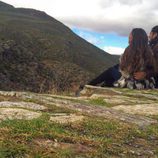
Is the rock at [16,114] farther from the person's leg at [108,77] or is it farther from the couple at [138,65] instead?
the person's leg at [108,77]

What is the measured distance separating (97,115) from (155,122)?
207 centimetres

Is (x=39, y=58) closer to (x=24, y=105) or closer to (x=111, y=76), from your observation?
(x=111, y=76)

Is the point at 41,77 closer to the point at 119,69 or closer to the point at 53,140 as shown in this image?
the point at 119,69

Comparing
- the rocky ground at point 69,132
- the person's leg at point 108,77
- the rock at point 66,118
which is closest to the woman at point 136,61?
the person's leg at point 108,77

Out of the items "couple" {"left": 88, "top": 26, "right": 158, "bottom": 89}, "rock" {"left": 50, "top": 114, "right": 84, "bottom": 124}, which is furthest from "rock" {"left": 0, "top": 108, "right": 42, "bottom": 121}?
"couple" {"left": 88, "top": 26, "right": 158, "bottom": 89}

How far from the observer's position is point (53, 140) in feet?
31.4

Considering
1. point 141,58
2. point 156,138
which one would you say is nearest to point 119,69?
point 141,58

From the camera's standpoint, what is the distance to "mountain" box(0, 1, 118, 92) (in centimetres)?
10056

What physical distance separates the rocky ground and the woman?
54.5ft

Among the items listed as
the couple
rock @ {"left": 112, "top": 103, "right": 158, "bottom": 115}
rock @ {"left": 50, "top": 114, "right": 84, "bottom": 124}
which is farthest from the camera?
the couple

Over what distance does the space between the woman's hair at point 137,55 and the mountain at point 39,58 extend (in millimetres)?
44129

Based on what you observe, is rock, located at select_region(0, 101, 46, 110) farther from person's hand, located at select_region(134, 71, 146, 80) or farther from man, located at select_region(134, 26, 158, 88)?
man, located at select_region(134, 26, 158, 88)

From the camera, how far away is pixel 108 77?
3331 centimetres

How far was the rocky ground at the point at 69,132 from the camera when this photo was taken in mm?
8808
